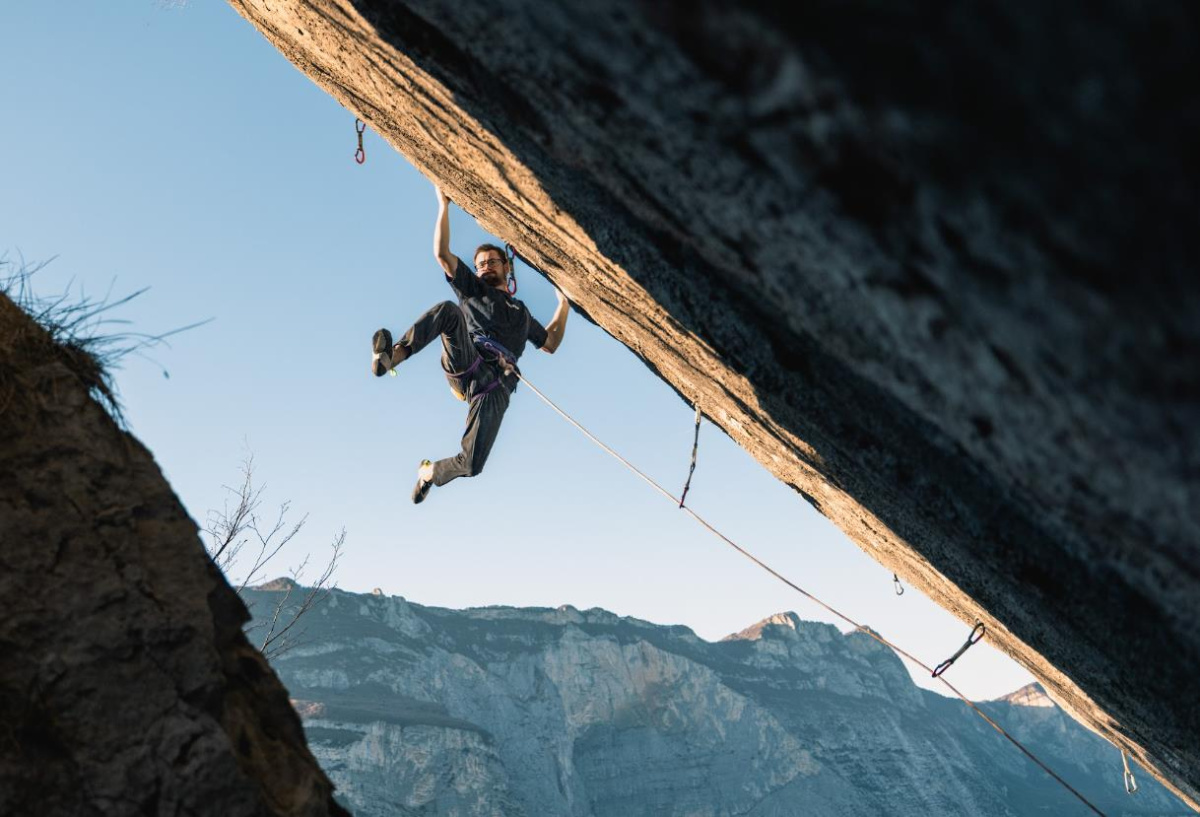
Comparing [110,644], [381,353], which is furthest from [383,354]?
[110,644]

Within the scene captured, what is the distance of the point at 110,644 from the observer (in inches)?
113

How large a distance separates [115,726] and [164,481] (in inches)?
42.6

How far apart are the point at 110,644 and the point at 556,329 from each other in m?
4.71

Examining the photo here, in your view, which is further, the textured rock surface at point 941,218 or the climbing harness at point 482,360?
the climbing harness at point 482,360

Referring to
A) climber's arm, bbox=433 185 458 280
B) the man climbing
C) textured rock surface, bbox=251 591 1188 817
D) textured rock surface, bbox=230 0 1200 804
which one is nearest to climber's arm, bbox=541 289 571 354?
the man climbing

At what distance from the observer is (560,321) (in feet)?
23.3

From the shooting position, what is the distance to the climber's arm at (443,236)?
564 cm

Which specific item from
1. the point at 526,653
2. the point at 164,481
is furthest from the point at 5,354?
the point at 526,653

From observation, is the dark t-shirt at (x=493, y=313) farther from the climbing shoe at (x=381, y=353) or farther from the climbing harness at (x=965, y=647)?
the climbing harness at (x=965, y=647)

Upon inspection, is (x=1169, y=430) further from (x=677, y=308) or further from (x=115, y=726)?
(x=115, y=726)

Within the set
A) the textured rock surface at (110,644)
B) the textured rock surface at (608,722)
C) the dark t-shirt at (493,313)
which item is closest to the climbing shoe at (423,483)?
the dark t-shirt at (493,313)

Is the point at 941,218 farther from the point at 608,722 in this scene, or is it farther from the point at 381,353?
the point at 608,722

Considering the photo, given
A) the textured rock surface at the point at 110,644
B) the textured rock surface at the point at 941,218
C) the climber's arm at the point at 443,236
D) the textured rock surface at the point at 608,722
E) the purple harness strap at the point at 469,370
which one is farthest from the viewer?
the textured rock surface at the point at 608,722

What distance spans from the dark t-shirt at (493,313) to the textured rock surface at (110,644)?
10.3 feet
